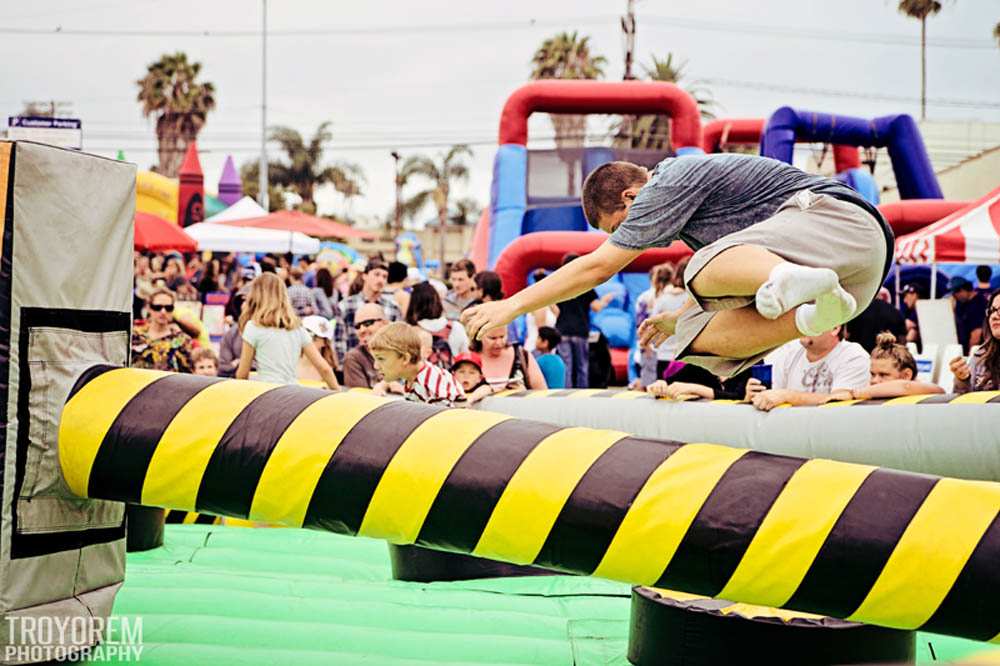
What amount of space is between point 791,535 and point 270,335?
4.03m

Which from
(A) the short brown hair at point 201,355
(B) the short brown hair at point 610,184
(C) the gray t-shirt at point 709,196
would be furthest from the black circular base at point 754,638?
(A) the short brown hair at point 201,355

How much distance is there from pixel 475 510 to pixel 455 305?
5017 mm

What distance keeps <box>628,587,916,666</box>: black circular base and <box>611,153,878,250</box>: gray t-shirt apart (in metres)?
1.18

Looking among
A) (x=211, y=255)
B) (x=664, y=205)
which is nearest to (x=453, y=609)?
(x=664, y=205)

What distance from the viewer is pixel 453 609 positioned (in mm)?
4340

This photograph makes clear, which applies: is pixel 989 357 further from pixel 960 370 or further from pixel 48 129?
pixel 48 129

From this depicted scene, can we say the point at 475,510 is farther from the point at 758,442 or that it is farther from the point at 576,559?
the point at 758,442

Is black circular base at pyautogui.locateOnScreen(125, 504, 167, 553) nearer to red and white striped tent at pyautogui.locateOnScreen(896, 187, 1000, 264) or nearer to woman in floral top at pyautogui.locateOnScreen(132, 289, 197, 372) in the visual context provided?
woman in floral top at pyautogui.locateOnScreen(132, 289, 197, 372)

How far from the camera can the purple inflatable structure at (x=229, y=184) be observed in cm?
2809

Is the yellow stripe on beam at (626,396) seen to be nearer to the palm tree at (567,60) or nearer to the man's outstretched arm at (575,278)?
the man's outstretched arm at (575,278)

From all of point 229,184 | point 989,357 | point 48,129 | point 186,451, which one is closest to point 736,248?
point 186,451

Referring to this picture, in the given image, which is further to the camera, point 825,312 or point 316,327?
point 316,327

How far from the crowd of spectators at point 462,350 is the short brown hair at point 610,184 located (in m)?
0.54

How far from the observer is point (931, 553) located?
103 inches
